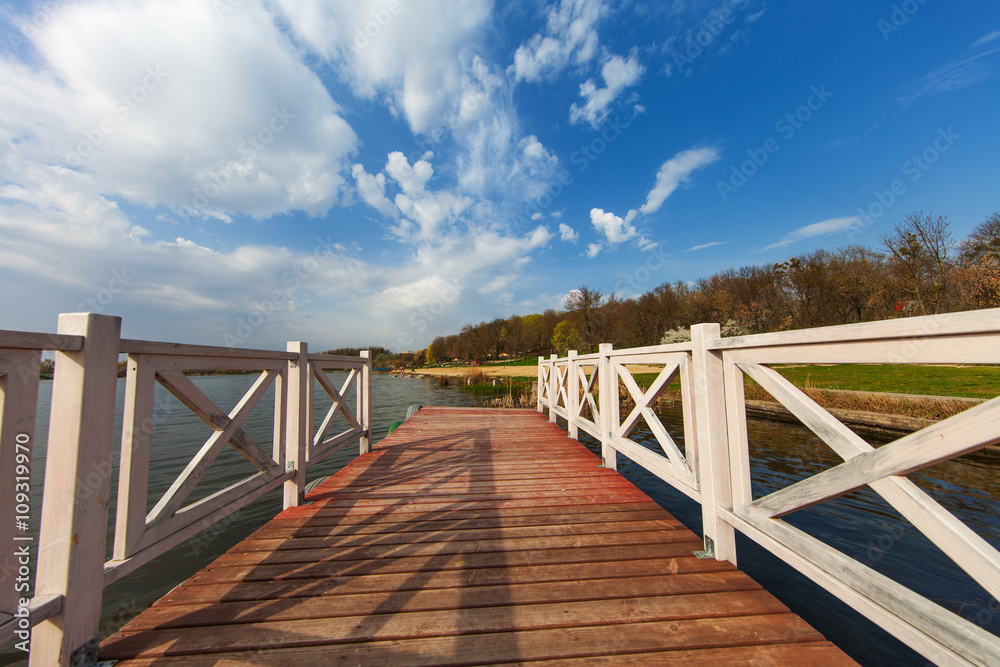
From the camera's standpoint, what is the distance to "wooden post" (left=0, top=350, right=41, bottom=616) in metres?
1.19

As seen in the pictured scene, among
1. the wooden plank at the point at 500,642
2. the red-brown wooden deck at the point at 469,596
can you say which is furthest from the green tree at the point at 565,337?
the wooden plank at the point at 500,642

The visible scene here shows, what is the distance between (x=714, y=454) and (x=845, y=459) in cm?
72

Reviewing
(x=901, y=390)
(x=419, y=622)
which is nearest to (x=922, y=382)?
(x=901, y=390)

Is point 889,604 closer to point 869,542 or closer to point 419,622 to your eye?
point 419,622

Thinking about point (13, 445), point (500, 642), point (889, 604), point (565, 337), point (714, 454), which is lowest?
point (500, 642)

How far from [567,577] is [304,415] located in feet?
8.05

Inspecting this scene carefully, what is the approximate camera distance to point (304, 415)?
3.14 m

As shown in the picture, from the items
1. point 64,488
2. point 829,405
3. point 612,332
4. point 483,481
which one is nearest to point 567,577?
point 483,481

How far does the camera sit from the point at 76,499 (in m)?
1.41

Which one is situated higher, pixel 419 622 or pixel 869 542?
pixel 419 622

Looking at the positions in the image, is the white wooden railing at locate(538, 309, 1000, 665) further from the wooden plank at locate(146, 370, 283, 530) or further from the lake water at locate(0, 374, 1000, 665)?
the wooden plank at locate(146, 370, 283, 530)

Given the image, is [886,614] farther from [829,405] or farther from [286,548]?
[829,405]

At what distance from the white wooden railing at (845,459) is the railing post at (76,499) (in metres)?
2.80

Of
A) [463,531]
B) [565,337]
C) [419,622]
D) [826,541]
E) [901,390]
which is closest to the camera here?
[419,622]
